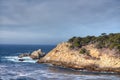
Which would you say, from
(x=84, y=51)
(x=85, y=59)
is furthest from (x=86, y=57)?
(x=84, y=51)

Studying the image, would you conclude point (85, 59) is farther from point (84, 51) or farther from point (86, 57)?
point (84, 51)

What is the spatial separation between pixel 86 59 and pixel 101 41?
41.2 ft

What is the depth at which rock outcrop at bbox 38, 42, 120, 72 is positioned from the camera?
321ft

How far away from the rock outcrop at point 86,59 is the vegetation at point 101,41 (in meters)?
2.66

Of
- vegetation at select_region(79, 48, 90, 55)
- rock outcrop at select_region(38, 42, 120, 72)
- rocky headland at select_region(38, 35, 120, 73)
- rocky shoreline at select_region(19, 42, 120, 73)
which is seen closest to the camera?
rocky shoreline at select_region(19, 42, 120, 73)

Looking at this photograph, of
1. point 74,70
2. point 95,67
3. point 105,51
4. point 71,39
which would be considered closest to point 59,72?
point 74,70

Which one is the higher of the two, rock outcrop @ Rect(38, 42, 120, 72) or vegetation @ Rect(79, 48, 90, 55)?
vegetation @ Rect(79, 48, 90, 55)

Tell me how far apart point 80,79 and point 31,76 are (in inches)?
548

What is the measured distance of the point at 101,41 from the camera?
4481 inches

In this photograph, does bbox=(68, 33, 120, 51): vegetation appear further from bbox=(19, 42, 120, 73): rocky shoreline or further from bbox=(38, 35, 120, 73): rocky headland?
bbox=(19, 42, 120, 73): rocky shoreline

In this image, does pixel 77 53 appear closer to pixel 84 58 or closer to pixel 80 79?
pixel 84 58

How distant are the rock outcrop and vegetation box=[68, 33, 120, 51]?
2656 millimetres

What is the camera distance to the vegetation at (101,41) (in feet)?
355

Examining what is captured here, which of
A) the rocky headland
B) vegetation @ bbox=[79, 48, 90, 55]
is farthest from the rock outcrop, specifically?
vegetation @ bbox=[79, 48, 90, 55]
